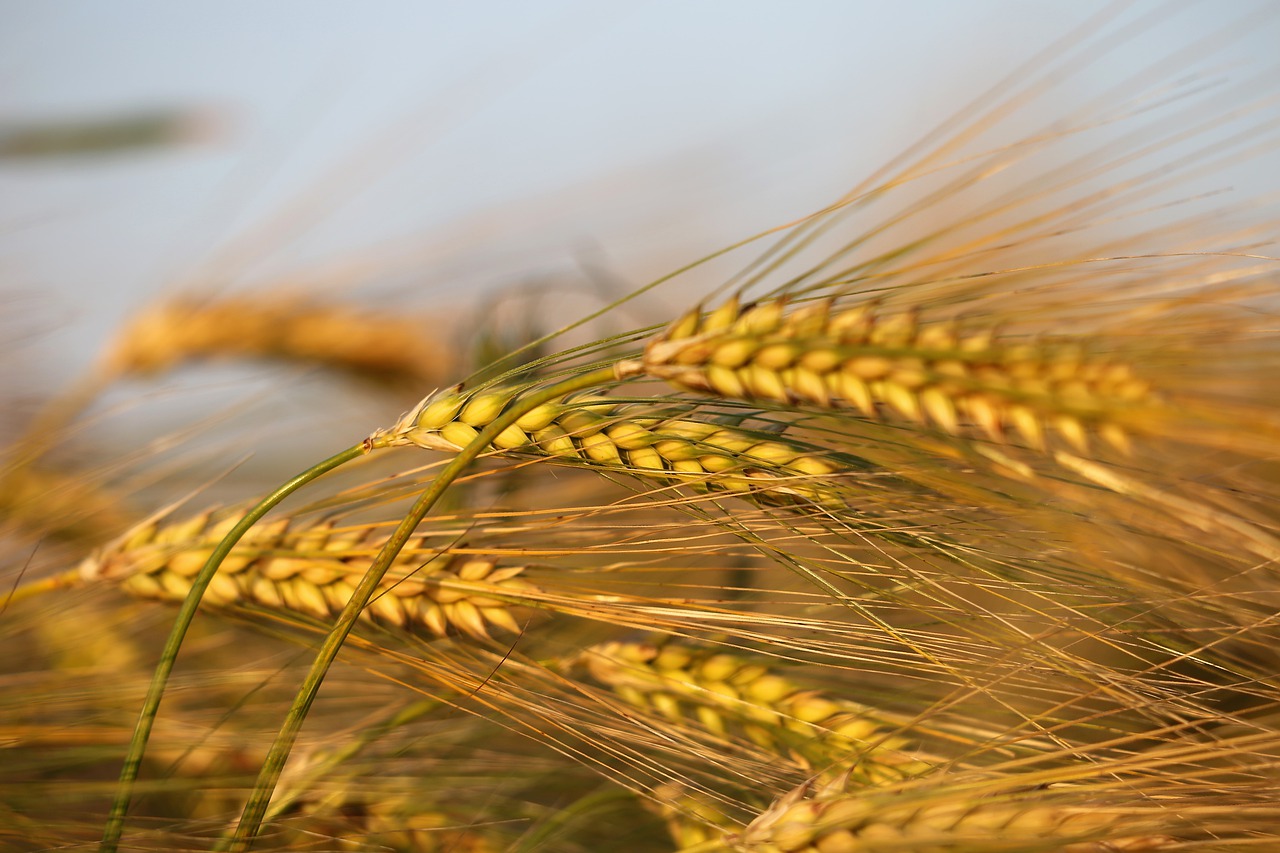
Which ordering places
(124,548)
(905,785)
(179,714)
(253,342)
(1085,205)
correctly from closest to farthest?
(905,785) < (1085,205) < (124,548) < (179,714) < (253,342)

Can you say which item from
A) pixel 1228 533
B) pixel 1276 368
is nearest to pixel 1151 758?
pixel 1228 533

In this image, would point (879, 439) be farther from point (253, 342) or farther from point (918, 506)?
point (253, 342)

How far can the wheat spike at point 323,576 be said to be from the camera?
22.9 inches

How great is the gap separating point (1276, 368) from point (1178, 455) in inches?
7.3

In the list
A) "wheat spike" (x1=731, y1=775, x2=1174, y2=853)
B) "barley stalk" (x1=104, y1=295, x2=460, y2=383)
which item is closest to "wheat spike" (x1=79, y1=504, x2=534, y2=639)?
"wheat spike" (x1=731, y1=775, x2=1174, y2=853)

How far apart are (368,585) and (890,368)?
0.30 meters

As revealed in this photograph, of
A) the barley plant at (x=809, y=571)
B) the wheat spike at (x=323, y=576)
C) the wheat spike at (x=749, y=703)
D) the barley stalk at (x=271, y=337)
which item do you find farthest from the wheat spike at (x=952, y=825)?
the barley stalk at (x=271, y=337)

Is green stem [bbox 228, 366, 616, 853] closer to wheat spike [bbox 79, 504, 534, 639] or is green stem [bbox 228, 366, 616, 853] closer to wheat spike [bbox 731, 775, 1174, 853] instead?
wheat spike [bbox 79, 504, 534, 639]

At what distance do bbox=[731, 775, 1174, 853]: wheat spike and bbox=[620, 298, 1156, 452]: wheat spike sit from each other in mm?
180

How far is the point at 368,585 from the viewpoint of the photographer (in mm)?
465

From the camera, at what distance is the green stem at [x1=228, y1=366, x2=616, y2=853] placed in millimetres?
452

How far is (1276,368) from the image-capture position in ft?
1.61

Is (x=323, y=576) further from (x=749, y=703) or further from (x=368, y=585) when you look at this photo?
(x=749, y=703)

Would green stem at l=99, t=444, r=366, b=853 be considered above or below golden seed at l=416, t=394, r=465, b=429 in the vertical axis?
below
